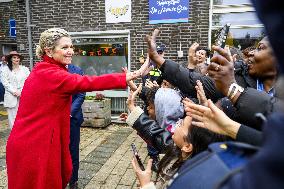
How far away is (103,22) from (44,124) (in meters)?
5.97

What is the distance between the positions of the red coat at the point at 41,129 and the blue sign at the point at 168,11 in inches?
213

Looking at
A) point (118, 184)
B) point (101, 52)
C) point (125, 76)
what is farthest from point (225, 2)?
point (125, 76)

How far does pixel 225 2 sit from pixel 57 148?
20.5ft

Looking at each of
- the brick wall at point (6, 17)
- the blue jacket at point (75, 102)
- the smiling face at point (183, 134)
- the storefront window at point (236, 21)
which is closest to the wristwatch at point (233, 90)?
the smiling face at point (183, 134)

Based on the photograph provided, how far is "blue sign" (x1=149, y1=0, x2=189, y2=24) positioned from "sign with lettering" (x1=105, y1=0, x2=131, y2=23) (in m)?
0.61

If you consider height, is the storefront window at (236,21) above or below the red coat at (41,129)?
above

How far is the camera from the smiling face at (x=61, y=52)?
2.86 metres

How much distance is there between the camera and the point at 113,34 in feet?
27.1

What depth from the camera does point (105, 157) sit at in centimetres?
587

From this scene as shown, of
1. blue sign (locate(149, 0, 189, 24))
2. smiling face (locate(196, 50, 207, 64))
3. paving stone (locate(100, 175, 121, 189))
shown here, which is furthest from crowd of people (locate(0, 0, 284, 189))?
blue sign (locate(149, 0, 189, 24))

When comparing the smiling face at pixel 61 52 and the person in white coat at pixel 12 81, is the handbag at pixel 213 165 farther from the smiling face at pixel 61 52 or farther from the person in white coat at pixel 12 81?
the person in white coat at pixel 12 81

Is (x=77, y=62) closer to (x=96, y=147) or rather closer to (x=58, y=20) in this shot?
(x=58, y=20)

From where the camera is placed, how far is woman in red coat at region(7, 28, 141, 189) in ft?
8.69

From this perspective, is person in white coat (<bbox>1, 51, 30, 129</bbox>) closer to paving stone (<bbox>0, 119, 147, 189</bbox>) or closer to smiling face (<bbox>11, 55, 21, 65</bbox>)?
smiling face (<bbox>11, 55, 21, 65</bbox>)
